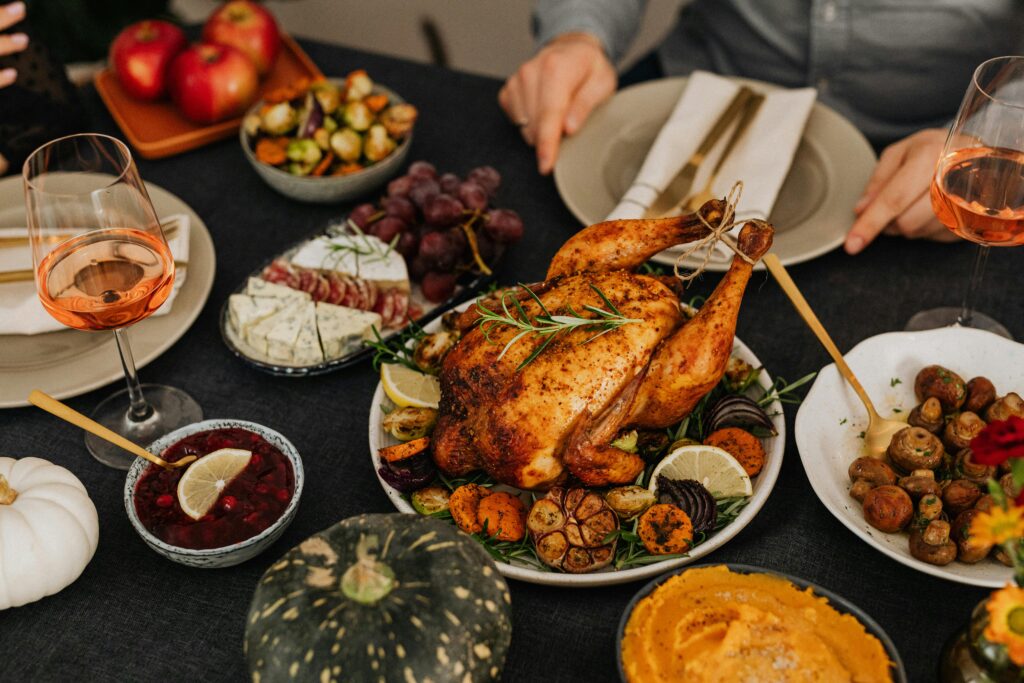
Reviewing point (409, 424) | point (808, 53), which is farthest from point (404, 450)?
point (808, 53)

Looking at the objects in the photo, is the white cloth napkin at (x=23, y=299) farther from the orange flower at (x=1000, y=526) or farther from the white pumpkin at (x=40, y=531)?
the orange flower at (x=1000, y=526)

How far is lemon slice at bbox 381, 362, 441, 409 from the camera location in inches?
60.7

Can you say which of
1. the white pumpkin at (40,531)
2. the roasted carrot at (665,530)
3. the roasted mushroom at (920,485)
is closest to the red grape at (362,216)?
the white pumpkin at (40,531)

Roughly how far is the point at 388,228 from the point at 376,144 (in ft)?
1.01

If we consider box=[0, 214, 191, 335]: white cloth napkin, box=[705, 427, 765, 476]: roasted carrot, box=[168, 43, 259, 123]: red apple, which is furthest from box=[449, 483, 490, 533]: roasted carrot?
box=[168, 43, 259, 123]: red apple

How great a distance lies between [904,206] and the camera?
73.4 inches

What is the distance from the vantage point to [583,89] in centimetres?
231

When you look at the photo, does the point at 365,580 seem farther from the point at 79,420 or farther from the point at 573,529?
the point at 79,420

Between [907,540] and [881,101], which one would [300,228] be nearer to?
[907,540]

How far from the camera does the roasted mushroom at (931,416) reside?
1.45 m

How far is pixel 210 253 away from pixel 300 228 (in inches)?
9.4

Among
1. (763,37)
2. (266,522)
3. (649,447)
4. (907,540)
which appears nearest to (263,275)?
(266,522)

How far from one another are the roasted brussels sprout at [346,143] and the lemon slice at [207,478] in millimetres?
890

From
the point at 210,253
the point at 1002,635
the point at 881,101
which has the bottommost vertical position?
the point at 881,101
